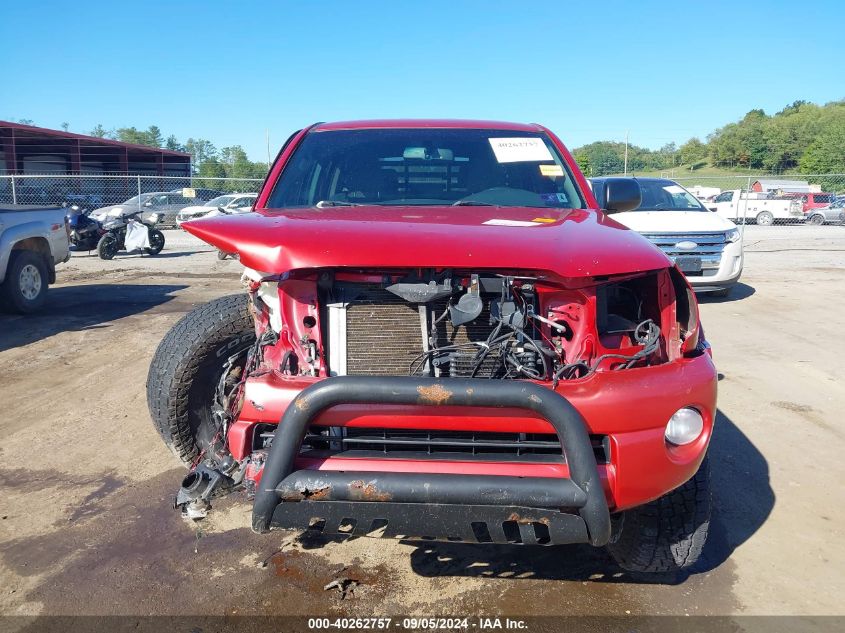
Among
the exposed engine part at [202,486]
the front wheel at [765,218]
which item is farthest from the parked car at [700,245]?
the front wheel at [765,218]

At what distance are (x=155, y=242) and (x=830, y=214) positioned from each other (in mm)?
25059

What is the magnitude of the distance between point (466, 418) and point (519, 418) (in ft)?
0.54

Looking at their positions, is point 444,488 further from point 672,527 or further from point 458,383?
point 672,527

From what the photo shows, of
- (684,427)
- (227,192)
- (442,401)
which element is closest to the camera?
(442,401)

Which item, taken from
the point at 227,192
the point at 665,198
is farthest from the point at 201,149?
the point at 665,198

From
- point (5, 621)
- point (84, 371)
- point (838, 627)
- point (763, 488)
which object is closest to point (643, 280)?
point (838, 627)

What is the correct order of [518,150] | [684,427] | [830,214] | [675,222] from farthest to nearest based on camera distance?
[830,214], [675,222], [518,150], [684,427]

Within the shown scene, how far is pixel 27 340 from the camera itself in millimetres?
6762

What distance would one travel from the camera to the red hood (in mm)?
2221

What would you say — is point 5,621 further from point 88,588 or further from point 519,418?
point 519,418

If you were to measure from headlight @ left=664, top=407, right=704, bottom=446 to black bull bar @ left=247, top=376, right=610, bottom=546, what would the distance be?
39cm

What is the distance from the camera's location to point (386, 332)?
2416mm

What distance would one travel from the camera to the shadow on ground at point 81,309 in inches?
282

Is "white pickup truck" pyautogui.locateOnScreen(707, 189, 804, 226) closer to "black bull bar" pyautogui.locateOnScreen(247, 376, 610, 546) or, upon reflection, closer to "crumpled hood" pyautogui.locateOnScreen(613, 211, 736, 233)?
"crumpled hood" pyautogui.locateOnScreen(613, 211, 736, 233)
